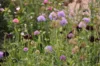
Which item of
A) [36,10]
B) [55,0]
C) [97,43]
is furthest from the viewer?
[55,0]

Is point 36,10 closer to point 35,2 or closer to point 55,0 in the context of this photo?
point 35,2

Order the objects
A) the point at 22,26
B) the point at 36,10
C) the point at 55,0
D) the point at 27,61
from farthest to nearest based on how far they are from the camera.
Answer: the point at 55,0, the point at 36,10, the point at 22,26, the point at 27,61

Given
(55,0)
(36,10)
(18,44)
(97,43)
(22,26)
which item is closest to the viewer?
(97,43)

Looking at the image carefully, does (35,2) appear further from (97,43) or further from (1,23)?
(97,43)

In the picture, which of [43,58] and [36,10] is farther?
[36,10]

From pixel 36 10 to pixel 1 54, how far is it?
1.81 m

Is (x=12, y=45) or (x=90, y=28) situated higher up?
(x=90, y=28)

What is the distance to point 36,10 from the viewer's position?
491 cm

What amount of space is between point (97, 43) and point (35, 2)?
182 centimetres

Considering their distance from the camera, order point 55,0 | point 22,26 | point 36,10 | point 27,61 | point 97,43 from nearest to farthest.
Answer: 1. point 27,61
2. point 97,43
3. point 22,26
4. point 36,10
5. point 55,0

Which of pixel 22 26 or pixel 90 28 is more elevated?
pixel 90 28

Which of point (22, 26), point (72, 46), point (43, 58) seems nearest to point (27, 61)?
point (43, 58)

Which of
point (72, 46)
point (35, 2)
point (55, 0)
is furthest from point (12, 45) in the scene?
point (55, 0)

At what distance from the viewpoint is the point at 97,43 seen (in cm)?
340
